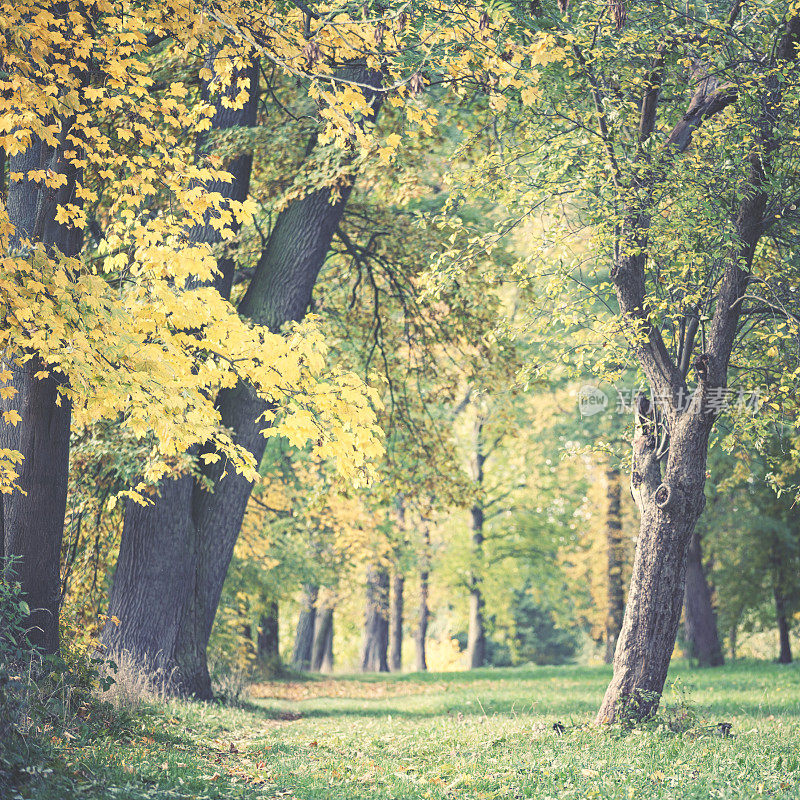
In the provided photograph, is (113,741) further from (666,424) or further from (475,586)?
(475,586)

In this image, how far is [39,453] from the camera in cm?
676

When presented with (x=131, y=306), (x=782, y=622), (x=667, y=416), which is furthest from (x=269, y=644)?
(x=131, y=306)

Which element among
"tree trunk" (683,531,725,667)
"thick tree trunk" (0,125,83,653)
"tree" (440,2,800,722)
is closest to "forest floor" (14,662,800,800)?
"tree" (440,2,800,722)

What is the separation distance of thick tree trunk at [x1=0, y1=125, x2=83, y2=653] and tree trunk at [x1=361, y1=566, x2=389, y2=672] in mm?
20726

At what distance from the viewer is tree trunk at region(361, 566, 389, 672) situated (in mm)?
27266

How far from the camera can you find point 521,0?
24.8 ft

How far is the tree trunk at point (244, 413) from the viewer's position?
9.75m

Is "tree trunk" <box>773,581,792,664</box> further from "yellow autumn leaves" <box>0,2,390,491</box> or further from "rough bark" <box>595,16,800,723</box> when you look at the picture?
"yellow autumn leaves" <box>0,2,390,491</box>

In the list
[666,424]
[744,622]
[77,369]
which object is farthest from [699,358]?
[744,622]

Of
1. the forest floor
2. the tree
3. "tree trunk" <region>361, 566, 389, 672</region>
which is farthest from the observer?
"tree trunk" <region>361, 566, 389, 672</region>

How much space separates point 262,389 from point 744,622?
2118cm

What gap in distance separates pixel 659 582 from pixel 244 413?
207 inches

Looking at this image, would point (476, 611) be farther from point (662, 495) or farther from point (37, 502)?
point (37, 502)

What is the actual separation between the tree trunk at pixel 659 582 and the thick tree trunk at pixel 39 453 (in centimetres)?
548
